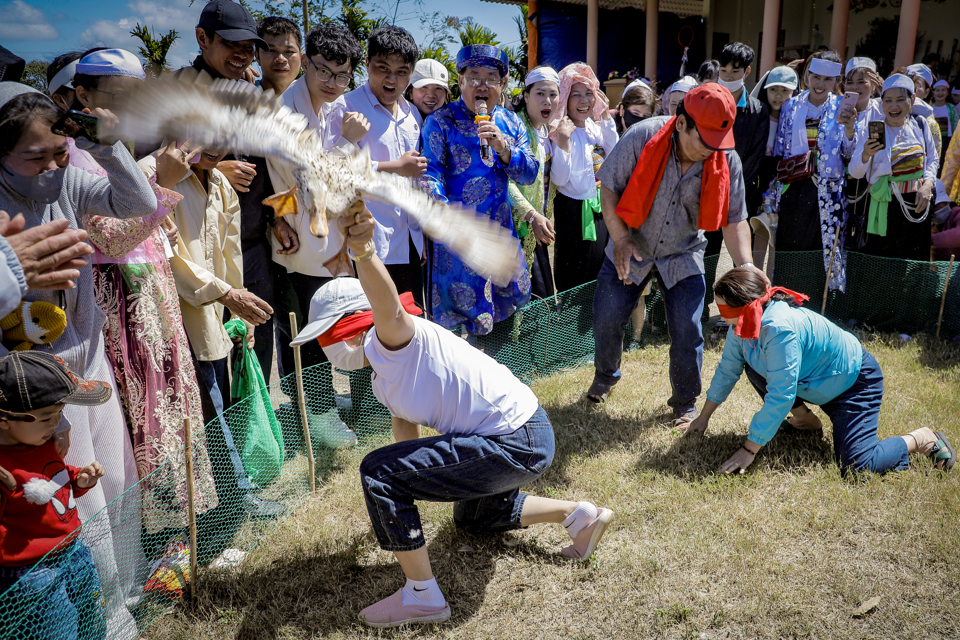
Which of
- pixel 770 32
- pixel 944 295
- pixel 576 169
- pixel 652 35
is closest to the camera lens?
pixel 576 169

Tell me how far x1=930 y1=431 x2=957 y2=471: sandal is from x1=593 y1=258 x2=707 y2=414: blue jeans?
1.19 meters

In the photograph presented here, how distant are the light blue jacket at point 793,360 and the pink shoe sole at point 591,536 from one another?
1031 mm

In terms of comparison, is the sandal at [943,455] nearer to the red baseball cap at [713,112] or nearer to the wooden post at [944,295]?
the red baseball cap at [713,112]

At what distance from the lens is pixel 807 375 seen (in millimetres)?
3400

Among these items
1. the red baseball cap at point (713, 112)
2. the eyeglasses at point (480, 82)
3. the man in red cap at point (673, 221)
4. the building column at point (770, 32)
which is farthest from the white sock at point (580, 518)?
the building column at point (770, 32)

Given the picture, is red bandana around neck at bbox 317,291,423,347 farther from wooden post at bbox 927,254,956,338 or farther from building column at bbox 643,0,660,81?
building column at bbox 643,0,660,81

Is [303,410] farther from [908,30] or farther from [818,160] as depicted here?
[908,30]

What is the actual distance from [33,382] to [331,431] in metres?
1.96

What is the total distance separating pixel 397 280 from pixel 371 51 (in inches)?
54.3

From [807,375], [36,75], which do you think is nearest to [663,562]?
[807,375]

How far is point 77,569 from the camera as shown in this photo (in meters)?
2.14

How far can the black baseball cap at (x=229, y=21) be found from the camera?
10.3 feet

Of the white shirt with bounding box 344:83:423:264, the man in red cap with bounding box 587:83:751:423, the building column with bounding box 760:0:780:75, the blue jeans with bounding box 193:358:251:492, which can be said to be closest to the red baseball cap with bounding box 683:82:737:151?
the man in red cap with bounding box 587:83:751:423

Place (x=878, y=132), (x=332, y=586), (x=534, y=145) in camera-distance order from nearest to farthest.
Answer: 1. (x=332, y=586)
2. (x=534, y=145)
3. (x=878, y=132)
